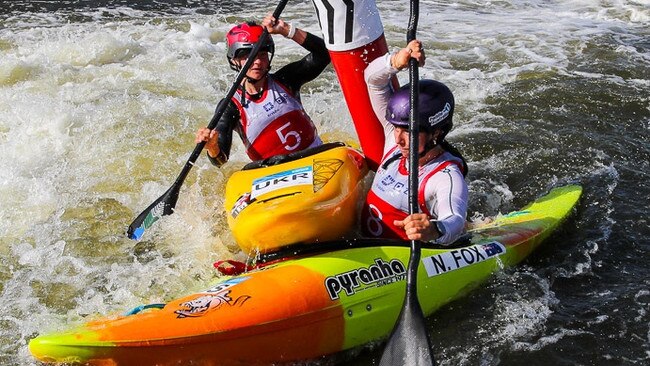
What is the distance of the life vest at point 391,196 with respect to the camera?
4308 millimetres

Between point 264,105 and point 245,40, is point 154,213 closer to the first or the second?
point 264,105

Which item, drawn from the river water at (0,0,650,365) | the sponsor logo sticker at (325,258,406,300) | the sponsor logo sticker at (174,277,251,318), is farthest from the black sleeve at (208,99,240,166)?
the sponsor logo sticker at (325,258,406,300)

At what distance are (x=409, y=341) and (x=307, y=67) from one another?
248 centimetres

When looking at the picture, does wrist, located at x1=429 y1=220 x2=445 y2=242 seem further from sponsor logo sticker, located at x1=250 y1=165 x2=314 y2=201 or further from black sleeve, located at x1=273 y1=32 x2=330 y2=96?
black sleeve, located at x1=273 y1=32 x2=330 y2=96

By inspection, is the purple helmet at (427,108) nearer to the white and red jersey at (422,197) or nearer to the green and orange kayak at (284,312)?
the white and red jersey at (422,197)

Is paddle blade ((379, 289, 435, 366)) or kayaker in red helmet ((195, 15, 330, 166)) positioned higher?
kayaker in red helmet ((195, 15, 330, 166))

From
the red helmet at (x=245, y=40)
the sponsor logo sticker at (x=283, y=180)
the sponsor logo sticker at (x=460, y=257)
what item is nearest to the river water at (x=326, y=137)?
the sponsor logo sticker at (x=460, y=257)

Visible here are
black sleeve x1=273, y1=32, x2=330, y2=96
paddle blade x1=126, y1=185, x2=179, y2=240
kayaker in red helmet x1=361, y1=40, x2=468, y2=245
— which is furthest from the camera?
black sleeve x1=273, y1=32, x2=330, y2=96

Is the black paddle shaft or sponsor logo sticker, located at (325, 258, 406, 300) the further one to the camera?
sponsor logo sticker, located at (325, 258, 406, 300)

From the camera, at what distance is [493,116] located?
7832mm

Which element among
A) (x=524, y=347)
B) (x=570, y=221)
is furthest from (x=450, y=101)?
(x=570, y=221)

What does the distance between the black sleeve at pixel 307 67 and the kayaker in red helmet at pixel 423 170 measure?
2.86ft

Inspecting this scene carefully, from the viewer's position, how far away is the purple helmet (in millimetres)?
4223

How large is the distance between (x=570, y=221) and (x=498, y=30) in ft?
19.9
